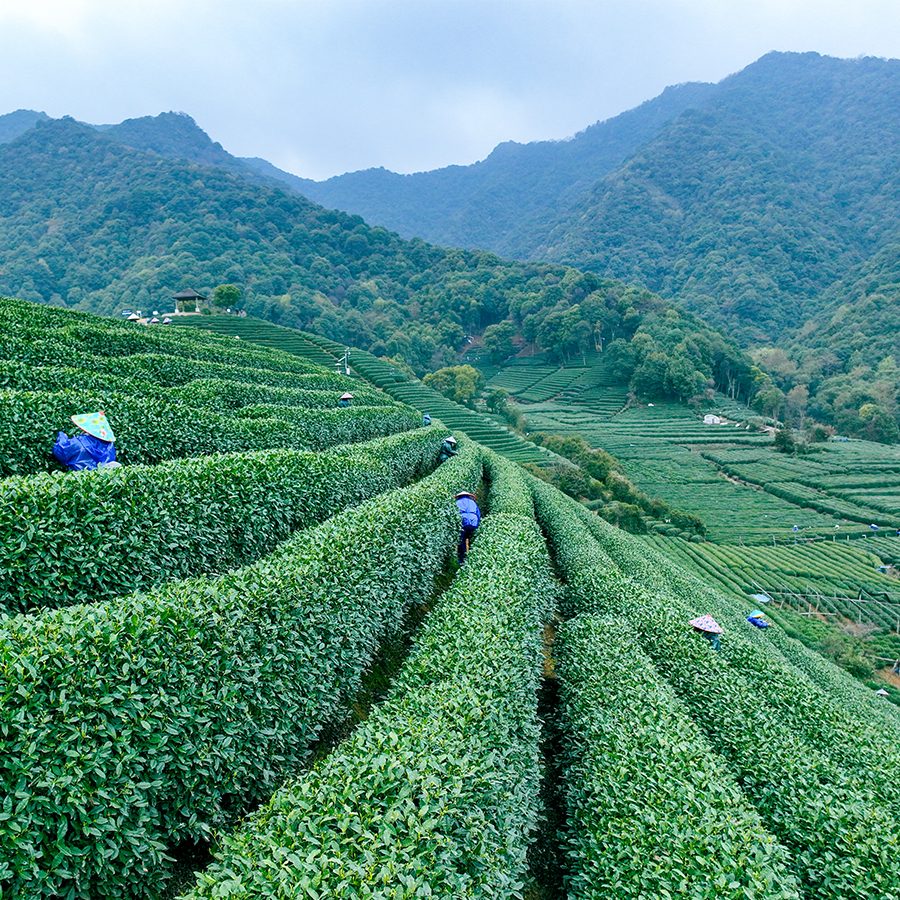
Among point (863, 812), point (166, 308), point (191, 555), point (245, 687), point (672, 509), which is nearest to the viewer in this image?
point (245, 687)

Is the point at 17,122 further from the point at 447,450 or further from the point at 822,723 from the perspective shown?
the point at 822,723

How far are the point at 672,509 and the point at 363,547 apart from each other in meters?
43.5

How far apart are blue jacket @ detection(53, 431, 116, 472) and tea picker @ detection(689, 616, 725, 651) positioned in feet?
38.3

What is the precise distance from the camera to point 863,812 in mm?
5875

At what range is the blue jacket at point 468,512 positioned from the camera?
530 inches

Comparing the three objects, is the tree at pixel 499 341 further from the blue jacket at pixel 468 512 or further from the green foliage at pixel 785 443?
the blue jacket at pixel 468 512

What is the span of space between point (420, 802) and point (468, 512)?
9.48m

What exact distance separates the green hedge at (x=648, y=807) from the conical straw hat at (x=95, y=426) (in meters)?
9.03

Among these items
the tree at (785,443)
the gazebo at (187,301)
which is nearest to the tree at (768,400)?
the tree at (785,443)

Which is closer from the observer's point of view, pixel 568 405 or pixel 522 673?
pixel 522 673

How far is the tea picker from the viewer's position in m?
10.3

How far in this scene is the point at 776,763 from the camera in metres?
6.82

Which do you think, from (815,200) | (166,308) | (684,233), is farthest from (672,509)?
(815,200)

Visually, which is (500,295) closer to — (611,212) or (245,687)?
(611,212)
